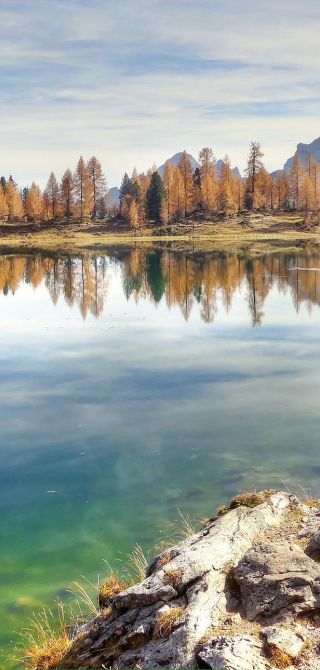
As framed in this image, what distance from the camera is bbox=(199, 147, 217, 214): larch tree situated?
15575cm

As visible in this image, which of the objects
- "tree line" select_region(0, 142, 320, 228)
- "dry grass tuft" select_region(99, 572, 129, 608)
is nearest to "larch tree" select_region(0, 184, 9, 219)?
"tree line" select_region(0, 142, 320, 228)

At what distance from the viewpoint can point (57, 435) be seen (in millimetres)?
21578

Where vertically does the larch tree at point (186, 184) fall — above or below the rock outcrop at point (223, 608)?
above

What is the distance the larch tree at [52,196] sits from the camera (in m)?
161

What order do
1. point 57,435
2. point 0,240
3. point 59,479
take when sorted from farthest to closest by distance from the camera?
point 0,240
point 57,435
point 59,479

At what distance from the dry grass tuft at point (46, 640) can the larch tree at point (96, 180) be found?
157 m

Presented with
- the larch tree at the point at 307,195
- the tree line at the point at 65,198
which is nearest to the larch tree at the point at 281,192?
the larch tree at the point at 307,195

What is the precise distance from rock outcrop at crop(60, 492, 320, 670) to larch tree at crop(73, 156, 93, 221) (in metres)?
152

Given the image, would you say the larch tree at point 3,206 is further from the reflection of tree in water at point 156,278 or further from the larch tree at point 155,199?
the reflection of tree in water at point 156,278

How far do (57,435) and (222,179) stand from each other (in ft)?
491

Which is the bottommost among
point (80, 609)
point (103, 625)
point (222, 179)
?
point (80, 609)

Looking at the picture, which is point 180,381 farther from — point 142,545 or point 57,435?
point 142,545

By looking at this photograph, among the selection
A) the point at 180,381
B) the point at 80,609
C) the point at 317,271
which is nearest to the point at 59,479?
the point at 80,609

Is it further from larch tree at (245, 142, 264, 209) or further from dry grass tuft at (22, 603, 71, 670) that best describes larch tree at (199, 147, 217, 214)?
dry grass tuft at (22, 603, 71, 670)
